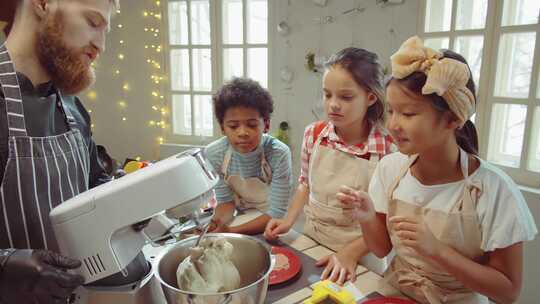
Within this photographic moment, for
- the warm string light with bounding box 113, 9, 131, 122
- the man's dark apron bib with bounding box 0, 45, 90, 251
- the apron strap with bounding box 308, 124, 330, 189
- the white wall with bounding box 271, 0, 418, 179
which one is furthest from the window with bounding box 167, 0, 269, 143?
the man's dark apron bib with bounding box 0, 45, 90, 251

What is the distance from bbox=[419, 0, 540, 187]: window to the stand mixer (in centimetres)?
189

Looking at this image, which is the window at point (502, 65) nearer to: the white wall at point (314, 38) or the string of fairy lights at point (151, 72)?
the white wall at point (314, 38)

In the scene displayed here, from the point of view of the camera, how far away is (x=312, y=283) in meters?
0.92

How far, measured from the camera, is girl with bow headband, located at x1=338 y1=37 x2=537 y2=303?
→ 842mm

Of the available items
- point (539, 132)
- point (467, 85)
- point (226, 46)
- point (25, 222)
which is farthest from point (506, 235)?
point (226, 46)

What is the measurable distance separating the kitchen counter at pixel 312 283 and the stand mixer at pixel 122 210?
0.17 metres

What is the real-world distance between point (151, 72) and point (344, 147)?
234cm

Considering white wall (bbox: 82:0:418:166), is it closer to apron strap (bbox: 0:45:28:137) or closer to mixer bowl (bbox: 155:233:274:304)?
mixer bowl (bbox: 155:233:274:304)

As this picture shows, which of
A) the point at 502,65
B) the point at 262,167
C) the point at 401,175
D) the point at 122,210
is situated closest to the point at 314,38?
the point at 502,65

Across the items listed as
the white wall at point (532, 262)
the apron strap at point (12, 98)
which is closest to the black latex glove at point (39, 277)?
the apron strap at point (12, 98)

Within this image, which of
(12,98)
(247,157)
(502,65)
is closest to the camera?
(12,98)

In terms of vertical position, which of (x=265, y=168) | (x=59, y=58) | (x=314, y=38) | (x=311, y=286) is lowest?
(x=311, y=286)

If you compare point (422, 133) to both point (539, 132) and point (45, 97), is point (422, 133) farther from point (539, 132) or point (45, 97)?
point (539, 132)

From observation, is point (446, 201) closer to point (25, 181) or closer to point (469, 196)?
point (469, 196)
